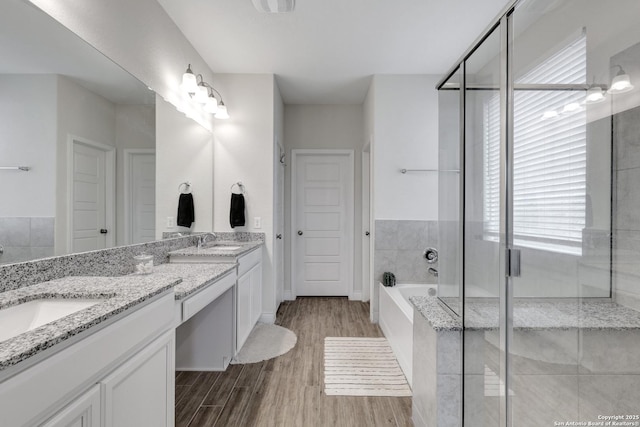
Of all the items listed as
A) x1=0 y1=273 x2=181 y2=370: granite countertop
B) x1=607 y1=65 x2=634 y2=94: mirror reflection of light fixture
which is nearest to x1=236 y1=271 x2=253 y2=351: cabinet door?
x1=0 y1=273 x2=181 y2=370: granite countertop

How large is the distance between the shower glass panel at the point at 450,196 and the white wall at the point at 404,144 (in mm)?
1570

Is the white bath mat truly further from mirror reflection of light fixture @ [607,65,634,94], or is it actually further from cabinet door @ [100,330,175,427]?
mirror reflection of light fixture @ [607,65,634,94]

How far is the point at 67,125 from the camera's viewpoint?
143 cm

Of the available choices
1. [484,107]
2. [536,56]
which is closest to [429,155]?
[484,107]

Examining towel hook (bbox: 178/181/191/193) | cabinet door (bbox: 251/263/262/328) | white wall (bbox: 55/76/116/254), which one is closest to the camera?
white wall (bbox: 55/76/116/254)

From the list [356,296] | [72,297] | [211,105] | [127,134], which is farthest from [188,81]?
[356,296]

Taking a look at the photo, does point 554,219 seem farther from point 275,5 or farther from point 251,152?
point 251,152

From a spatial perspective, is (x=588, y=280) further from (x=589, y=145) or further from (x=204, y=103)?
(x=204, y=103)

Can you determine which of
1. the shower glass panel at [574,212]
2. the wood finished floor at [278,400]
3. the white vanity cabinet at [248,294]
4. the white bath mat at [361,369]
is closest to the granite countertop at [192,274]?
the white vanity cabinet at [248,294]

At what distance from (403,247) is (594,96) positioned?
2583 mm

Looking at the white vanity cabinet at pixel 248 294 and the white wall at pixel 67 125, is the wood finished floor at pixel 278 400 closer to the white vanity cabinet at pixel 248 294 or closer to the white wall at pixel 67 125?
the white vanity cabinet at pixel 248 294

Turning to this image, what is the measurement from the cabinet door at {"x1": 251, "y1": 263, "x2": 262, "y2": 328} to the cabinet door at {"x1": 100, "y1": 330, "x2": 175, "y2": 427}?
1453 mm

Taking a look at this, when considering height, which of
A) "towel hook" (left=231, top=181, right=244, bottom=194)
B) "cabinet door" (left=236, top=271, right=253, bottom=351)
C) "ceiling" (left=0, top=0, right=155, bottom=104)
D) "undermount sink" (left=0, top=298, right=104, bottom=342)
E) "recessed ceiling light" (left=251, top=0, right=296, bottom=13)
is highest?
"recessed ceiling light" (left=251, top=0, right=296, bottom=13)

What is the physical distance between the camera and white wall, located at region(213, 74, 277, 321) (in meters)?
3.28
